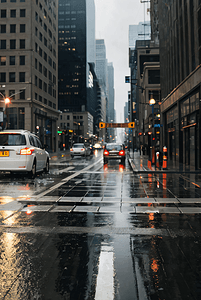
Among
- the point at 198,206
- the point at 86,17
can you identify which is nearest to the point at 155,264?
the point at 198,206

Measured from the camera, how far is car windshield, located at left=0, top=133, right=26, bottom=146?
12117mm

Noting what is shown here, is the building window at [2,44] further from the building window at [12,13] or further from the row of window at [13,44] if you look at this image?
the building window at [12,13]

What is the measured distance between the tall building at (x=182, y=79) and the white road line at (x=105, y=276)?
1584 cm

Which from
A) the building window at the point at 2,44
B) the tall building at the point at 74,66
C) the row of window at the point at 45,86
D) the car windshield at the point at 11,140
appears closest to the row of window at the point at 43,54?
the row of window at the point at 45,86

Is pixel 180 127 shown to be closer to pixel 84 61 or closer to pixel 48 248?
pixel 48 248

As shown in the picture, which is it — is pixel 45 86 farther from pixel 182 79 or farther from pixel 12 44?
pixel 182 79

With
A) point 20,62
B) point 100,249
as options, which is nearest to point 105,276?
point 100,249

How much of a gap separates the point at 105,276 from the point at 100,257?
1.94 feet

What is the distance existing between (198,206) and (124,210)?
192cm

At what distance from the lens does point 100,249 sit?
4051mm

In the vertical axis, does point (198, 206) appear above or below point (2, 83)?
below

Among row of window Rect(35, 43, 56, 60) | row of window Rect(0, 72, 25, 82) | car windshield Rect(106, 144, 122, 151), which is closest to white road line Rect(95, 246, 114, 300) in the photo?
car windshield Rect(106, 144, 122, 151)

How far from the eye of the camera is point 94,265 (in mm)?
3484

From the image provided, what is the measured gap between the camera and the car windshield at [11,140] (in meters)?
12.1
